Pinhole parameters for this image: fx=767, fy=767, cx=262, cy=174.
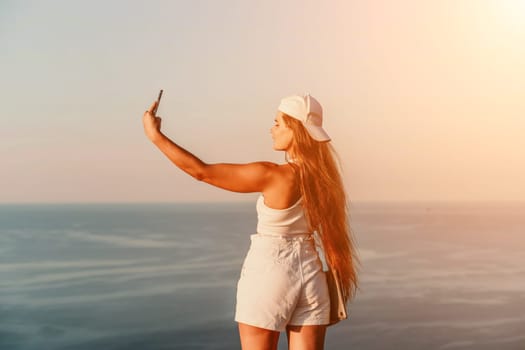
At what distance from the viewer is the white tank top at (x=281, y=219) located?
2441 millimetres

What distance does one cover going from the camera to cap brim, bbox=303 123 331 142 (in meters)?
2.45

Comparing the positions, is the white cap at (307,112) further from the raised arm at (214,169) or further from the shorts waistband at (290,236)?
the shorts waistband at (290,236)

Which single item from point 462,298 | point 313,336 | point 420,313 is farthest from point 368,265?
point 313,336

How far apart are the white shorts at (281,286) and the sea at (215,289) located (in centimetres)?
39

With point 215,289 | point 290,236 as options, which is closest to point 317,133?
point 290,236

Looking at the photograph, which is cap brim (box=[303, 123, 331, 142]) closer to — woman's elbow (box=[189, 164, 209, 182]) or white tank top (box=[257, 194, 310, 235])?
white tank top (box=[257, 194, 310, 235])

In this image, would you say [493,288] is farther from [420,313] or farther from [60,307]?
[60,307]

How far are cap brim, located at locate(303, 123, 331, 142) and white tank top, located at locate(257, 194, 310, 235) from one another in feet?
0.68

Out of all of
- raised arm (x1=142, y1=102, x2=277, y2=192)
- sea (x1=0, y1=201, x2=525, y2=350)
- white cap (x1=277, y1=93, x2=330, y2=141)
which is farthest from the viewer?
sea (x1=0, y1=201, x2=525, y2=350)

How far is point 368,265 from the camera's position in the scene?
23672mm

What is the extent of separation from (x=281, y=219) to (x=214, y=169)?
0.27 m

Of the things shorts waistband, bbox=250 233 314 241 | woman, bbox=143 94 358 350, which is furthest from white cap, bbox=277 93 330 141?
shorts waistband, bbox=250 233 314 241

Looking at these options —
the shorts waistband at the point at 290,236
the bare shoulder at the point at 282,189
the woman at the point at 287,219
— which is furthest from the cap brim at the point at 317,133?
the shorts waistband at the point at 290,236

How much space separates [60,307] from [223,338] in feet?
19.9
